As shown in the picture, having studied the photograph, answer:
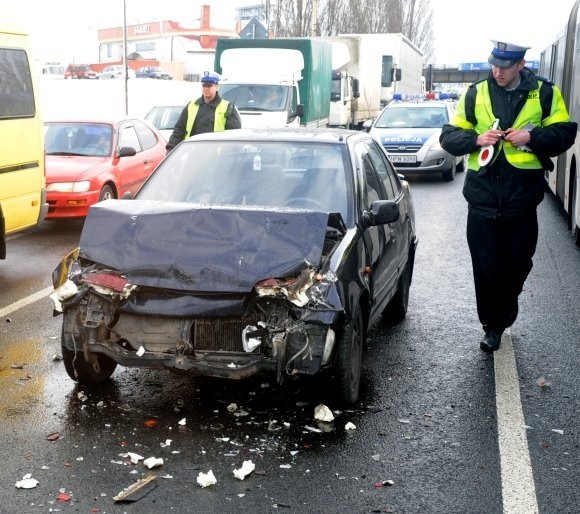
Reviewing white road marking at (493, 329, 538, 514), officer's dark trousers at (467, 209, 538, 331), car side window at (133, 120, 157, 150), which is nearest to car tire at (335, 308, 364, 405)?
white road marking at (493, 329, 538, 514)

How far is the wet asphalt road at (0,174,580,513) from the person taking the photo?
420cm

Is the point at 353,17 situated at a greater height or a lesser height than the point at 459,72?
greater

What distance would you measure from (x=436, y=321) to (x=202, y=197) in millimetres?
2411

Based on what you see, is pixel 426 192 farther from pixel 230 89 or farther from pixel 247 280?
pixel 247 280

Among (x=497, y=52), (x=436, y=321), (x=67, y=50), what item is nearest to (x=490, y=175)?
(x=497, y=52)

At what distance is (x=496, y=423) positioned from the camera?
5.22 m

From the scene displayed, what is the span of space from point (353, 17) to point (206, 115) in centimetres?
5484

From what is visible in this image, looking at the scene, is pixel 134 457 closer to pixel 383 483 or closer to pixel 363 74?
pixel 383 483

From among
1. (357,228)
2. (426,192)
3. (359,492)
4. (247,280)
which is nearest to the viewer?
(359,492)

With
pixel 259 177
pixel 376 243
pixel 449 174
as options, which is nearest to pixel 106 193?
pixel 259 177

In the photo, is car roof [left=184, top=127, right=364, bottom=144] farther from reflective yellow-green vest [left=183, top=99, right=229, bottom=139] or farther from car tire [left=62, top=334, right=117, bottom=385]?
reflective yellow-green vest [left=183, top=99, right=229, bottom=139]

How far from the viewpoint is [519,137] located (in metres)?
6.07

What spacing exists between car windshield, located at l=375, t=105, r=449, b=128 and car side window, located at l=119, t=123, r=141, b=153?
8430mm

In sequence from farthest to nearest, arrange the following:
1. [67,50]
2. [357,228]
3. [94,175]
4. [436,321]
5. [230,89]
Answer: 1. [67,50]
2. [230,89]
3. [94,175]
4. [436,321]
5. [357,228]
